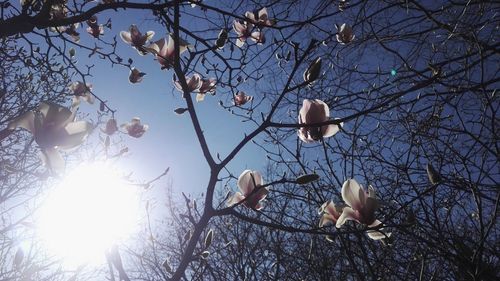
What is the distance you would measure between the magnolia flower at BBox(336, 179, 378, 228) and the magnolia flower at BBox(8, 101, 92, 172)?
841 millimetres

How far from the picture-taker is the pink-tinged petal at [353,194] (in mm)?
1381

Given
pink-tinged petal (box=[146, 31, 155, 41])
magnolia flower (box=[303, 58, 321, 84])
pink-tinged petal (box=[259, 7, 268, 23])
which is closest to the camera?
magnolia flower (box=[303, 58, 321, 84])

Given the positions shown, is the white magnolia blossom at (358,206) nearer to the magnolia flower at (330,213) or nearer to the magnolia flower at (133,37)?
the magnolia flower at (330,213)

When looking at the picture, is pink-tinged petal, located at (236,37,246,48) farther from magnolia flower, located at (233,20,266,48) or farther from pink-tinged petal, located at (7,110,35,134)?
pink-tinged petal, located at (7,110,35,134)

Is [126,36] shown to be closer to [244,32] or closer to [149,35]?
[149,35]

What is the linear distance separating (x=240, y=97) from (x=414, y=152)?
53.9 inches

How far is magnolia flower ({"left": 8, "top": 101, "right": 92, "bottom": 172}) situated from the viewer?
1024mm

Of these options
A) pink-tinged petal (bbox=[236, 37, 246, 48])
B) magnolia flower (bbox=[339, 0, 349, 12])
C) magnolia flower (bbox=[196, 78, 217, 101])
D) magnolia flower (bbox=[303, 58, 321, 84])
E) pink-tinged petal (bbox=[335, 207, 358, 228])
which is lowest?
pink-tinged petal (bbox=[335, 207, 358, 228])

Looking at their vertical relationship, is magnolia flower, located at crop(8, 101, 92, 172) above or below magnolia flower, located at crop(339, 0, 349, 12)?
below

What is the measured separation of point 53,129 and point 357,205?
96 centimetres

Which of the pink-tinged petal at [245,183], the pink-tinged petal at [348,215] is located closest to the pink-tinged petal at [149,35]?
the pink-tinged petal at [245,183]

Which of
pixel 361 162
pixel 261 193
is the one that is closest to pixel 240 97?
pixel 361 162

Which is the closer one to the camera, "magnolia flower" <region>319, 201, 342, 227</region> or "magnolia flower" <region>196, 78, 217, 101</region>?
"magnolia flower" <region>319, 201, 342, 227</region>

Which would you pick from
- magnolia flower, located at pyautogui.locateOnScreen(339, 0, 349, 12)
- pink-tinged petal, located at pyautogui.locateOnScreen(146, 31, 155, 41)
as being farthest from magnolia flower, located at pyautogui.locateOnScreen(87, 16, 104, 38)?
magnolia flower, located at pyautogui.locateOnScreen(339, 0, 349, 12)
